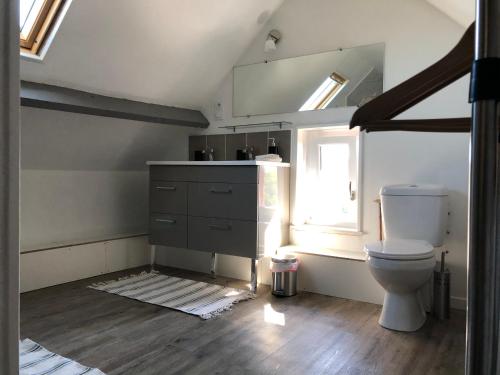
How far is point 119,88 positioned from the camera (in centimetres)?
316

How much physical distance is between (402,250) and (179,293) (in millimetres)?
1634

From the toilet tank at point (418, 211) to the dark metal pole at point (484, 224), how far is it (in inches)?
93.2

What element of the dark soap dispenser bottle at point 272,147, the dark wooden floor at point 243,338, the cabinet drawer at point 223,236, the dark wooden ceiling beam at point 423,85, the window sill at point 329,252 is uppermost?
the dark soap dispenser bottle at point 272,147

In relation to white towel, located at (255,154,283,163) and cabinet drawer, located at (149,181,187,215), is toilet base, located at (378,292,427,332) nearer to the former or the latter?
white towel, located at (255,154,283,163)

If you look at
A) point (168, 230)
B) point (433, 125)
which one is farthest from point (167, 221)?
point (433, 125)

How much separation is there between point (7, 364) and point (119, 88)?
9.77 ft

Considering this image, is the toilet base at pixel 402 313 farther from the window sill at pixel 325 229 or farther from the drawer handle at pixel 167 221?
the drawer handle at pixel 167 221

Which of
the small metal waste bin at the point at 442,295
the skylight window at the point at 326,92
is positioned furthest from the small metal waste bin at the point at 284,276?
the skylight window at the point at 326,92

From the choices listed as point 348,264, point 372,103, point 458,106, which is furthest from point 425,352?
point 372,103

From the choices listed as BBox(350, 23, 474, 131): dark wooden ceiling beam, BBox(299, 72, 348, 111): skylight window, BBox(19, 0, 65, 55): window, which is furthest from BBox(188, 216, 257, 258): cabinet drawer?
BBox(350, 23, 474, 131): dark wooden ceiling beam

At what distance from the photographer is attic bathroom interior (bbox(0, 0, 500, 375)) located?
89.9 inches

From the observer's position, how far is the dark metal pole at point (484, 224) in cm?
38

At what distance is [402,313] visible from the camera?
243 cm

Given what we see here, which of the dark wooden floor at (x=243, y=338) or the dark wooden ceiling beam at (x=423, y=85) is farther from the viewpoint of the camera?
the dark wooden floor at (x=243, y=338)
